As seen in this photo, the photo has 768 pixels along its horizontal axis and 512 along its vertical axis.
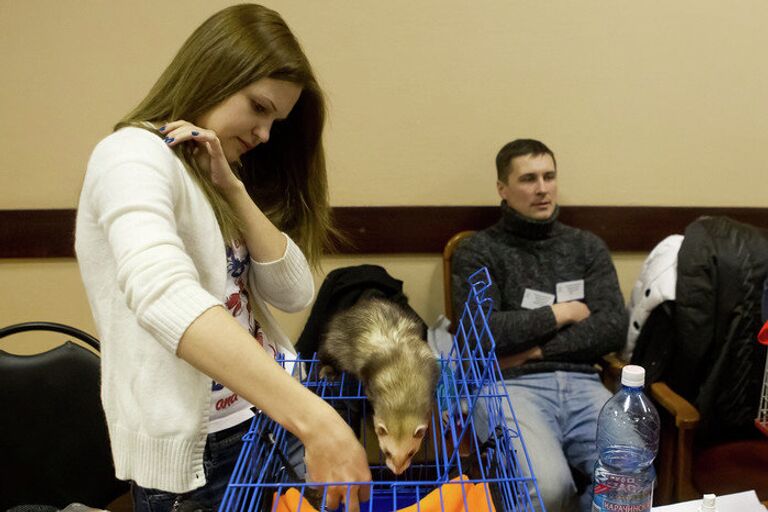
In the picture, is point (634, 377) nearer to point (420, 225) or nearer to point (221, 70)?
point (221, 70)

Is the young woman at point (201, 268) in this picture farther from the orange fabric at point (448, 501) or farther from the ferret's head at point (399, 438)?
the ferret's head at point (399, 438)

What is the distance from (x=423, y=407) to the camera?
1238 millimetres

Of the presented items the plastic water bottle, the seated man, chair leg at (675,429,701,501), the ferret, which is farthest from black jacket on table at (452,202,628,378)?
the plastic water bottle

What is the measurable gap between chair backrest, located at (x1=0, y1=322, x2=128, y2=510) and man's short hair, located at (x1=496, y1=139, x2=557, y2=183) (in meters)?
1.54

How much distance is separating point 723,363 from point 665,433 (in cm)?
29

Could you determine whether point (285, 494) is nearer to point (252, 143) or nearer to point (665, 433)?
point (252, 143)

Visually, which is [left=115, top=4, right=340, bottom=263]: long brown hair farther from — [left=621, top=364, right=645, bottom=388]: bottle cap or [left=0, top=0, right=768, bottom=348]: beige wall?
[left=0, top=0, right=768, bottom=348]: beige wall

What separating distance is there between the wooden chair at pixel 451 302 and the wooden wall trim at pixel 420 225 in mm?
87

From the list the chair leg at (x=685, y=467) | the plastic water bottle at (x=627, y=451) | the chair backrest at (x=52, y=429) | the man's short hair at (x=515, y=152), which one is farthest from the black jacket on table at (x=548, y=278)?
the chair backrest at (x=52, y=429)

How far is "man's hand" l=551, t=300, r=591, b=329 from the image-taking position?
2.15 meters

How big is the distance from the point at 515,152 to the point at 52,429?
1.74 m

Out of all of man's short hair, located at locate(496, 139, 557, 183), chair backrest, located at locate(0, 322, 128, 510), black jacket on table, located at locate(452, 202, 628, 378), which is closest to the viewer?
chair backrest, located at locate(0, 322, 128, 510)

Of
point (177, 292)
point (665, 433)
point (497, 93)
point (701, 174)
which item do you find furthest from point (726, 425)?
point (177, 292)

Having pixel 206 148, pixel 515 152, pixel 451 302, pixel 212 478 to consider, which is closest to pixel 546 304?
pixel 451 302
